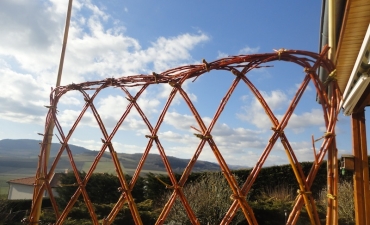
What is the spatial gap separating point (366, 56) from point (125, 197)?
81.9 inches

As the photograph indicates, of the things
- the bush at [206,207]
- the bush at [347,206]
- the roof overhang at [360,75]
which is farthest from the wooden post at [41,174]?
the bush at [347,206]

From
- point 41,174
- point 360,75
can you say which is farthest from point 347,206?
point 41,174

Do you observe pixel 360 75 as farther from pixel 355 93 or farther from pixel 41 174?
pixel 41 174

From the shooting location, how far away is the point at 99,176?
42.8 ft

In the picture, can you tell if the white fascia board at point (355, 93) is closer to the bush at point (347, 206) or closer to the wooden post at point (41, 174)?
the wooden post at point (41, 174)

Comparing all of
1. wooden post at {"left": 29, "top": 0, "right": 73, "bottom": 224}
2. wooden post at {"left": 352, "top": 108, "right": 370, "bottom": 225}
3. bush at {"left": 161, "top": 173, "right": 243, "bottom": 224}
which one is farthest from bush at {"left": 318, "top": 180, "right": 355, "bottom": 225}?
wooden post at {"left": 29, "top": 0, "right": 73, "bottom": 224}

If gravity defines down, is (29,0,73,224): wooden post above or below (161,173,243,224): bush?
above

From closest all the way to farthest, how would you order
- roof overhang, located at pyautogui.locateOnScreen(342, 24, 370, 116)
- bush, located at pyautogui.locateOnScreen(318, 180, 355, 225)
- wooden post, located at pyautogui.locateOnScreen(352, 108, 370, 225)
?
1. roof overhang, located at pyautogui.locateOnScreen(342, 24, 370, 116)
2. wooden post, located at pyautogui.locateOnScreen(352, 108, 370, 225)
3. bush, located at pyautogui.locateOnScreen(318, 180, 355, 225)

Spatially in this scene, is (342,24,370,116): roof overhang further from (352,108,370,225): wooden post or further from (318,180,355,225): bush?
(318,180,355,225): bush

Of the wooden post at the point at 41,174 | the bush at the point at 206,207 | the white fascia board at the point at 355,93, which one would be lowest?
the bush at the point at 206,207

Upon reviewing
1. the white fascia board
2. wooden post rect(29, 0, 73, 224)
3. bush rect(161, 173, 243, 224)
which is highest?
the white fascia board

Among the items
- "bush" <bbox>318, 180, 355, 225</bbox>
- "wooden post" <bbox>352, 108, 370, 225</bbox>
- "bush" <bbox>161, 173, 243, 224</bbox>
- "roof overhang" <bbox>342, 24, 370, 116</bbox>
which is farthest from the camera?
"bush" <bbox>318, 180, 355, 225</bbox>

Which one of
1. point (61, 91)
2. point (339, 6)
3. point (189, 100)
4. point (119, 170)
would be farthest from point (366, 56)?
point (61, 91)

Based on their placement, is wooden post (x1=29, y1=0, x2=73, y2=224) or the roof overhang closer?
the roof overhang
